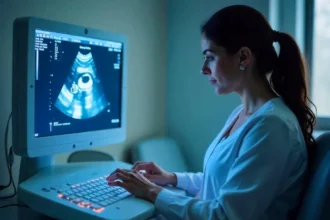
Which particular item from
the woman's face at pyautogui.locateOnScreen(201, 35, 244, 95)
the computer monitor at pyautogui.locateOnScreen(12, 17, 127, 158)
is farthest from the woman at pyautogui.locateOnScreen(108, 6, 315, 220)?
the computer monitor at pyautogui.locateOnScreen(12, 17, 127, 158)

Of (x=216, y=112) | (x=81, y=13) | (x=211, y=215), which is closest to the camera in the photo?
(x=211, y=215)

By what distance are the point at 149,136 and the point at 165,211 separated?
101 cm

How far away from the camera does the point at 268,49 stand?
1130mm

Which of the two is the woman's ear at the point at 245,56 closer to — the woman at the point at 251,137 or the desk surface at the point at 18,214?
the woman at the point at 251,137

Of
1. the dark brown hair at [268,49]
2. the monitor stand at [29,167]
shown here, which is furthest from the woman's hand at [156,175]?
the dark brown hair at [268,49]

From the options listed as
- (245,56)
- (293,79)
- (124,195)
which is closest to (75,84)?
(124,195)

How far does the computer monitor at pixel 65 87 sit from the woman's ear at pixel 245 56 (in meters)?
0.45

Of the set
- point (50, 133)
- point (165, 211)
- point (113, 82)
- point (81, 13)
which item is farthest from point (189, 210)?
point (81, 13)

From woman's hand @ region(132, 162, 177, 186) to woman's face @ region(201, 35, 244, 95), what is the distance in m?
0.35

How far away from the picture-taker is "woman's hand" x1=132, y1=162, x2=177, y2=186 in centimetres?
127

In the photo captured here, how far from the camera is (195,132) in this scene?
205cm

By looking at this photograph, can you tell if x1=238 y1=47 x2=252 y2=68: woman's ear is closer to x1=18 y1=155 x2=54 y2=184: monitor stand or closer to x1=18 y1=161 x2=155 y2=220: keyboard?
x1=18 y1=161 x2=155 y2=220: keyboard

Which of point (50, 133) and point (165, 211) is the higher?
point (50, 133)

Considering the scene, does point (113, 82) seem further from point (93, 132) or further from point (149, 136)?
point (149, 136)
